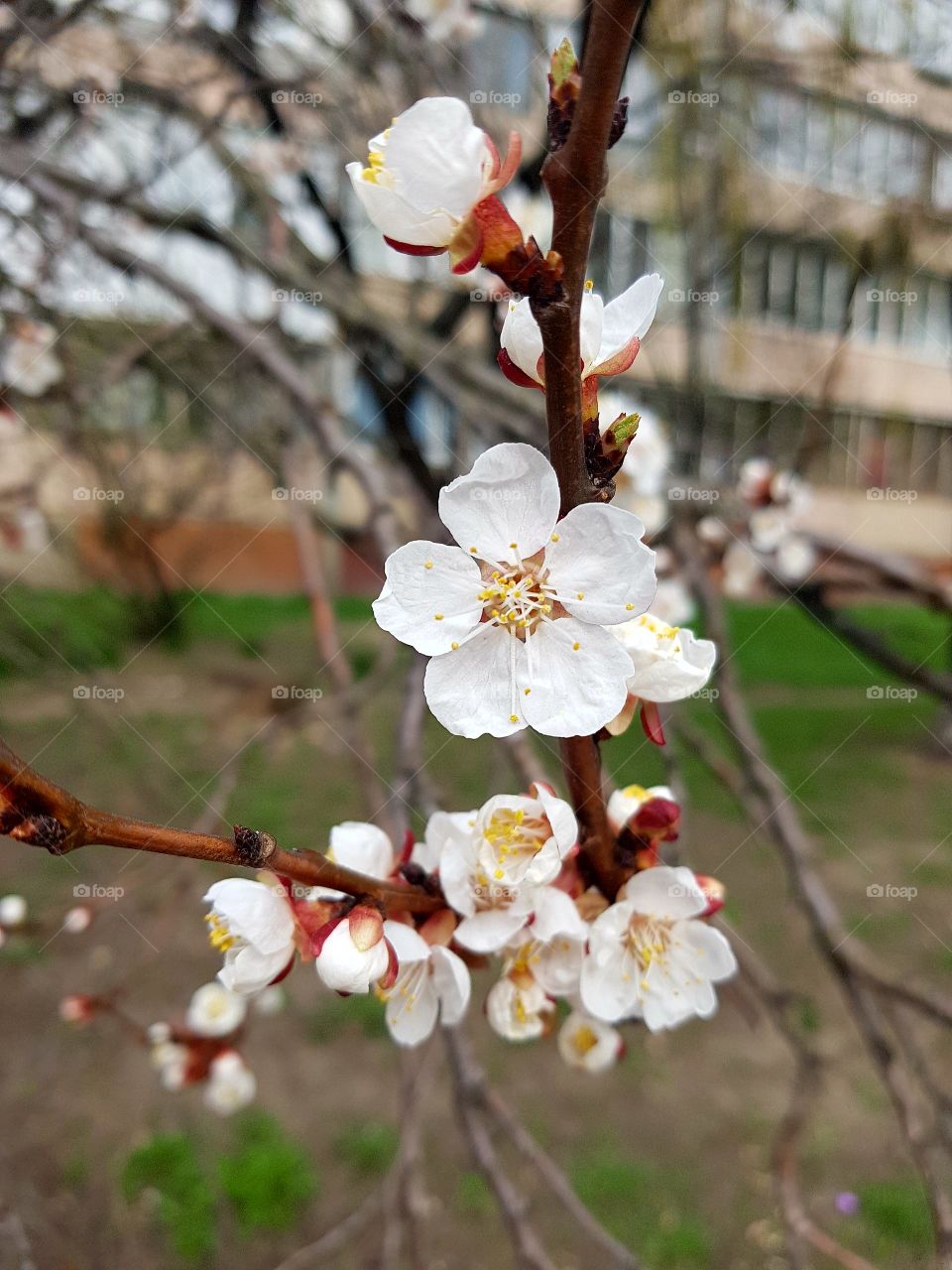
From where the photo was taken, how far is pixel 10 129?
6.31ft

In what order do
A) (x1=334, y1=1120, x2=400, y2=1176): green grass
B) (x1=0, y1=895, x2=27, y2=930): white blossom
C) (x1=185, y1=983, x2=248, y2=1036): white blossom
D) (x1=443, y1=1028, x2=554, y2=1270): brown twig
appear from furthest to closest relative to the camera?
1. (x1=334, y1=1120, x2=400, y2=1176): green grass
2. (x1=185, y1=983, x2=248, y2=1036): white blossom
3. (x1=0, y1=895, x2=27, y2=930): white blossom
4. (x1=443, y1=1028, x2=554, y2=1270): brown twig

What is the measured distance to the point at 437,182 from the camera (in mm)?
495

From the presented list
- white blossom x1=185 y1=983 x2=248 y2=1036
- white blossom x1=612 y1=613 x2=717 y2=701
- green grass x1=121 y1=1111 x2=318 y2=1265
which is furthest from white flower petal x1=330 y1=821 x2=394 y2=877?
green grass x1=121 y1=1111 x2=318 y2=1265

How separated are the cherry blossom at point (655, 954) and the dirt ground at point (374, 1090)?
598mm

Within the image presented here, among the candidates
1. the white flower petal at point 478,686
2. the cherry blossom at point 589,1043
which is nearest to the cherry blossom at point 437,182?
the white flower petal at point 478,686

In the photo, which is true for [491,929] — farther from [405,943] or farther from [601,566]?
[601,566]

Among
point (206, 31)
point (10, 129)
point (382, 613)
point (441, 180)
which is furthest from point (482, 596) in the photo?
point (206, 31)

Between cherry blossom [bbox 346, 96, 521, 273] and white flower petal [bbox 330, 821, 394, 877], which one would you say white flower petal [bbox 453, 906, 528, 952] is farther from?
cherry blossom [bbox 346, 96, 521, 273]

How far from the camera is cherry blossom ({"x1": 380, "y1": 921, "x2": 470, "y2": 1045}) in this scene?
619 mm

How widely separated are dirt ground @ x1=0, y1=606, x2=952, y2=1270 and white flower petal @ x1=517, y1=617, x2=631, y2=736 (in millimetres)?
856

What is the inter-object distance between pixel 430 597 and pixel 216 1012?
56.1 inches

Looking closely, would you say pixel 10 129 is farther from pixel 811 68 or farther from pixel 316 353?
pixel 811 68

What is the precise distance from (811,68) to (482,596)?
352cm

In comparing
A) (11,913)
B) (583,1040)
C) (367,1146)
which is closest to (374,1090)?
(367,1146)
